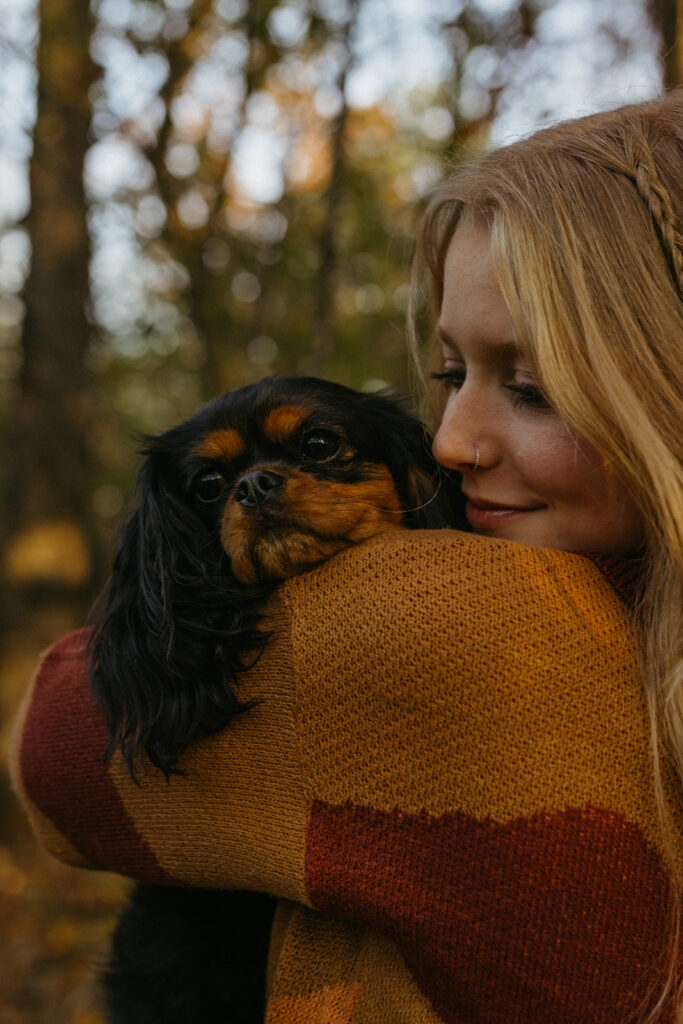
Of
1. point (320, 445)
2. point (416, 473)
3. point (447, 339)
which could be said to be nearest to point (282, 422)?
point (320, 445)

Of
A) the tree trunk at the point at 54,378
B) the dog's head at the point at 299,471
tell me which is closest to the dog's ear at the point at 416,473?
the dog's head at the point at 299,471

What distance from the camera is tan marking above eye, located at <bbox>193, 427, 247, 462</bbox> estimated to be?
229 centimetres

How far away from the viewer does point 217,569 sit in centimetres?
211

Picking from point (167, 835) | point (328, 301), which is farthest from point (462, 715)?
point (328, 301)

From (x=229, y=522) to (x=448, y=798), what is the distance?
0.89 meters

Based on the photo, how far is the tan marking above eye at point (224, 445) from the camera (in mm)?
2286

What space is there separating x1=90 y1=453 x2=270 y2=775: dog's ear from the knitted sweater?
0.09 metres

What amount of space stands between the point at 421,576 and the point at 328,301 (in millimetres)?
4477

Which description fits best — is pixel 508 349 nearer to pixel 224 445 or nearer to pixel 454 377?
pixel 454 377

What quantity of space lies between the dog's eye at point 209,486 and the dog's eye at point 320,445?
23 centimetres

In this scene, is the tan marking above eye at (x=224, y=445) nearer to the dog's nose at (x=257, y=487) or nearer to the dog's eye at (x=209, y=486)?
the dog's eye at (x=209, y=486)

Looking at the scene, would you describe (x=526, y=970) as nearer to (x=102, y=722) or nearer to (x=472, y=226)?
(x=102, y=722)

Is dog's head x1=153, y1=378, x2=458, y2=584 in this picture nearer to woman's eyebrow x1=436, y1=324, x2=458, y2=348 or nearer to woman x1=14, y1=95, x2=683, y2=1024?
woman x1=14, y1=95, x2=683, y2=1024

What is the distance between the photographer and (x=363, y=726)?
150 centimetres
